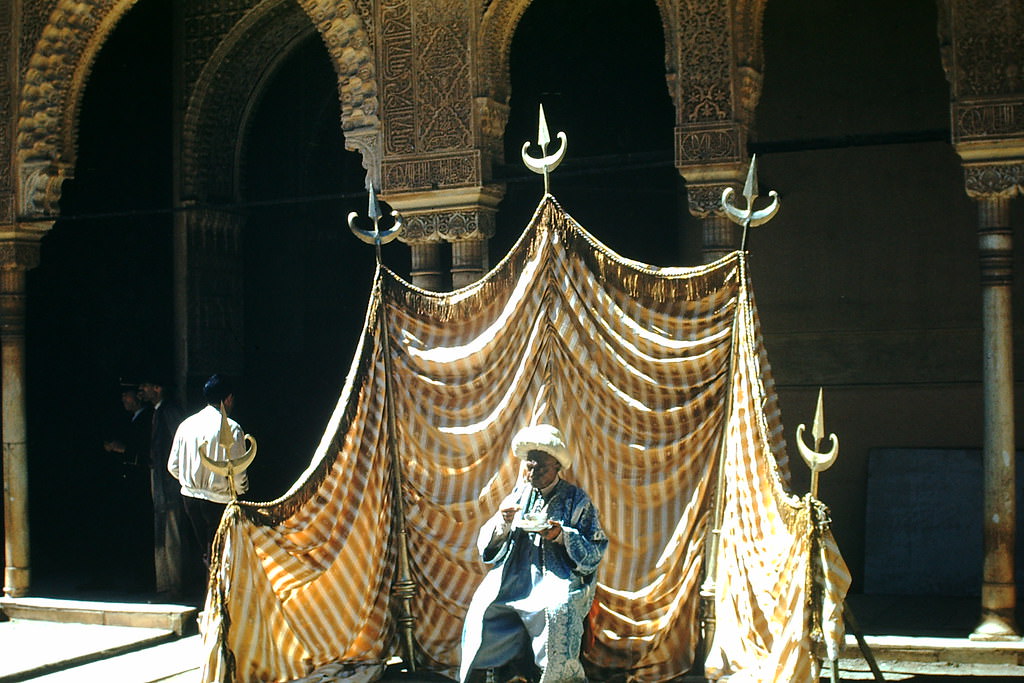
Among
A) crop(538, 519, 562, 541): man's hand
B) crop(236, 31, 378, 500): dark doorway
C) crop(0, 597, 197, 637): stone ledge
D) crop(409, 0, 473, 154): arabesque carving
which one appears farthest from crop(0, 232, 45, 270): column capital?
crop(538, 519, 562, 541): man's hand

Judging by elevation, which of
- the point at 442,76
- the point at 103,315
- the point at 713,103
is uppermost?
the point at 442,76

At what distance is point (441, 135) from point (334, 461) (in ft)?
6.22

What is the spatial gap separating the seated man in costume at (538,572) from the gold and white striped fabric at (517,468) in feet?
1.04

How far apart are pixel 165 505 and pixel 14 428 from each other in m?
1.02

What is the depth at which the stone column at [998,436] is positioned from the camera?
5.93 metres

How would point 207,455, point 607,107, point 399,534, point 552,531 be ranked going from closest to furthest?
point 552,531
point 399,534
point 207,455
point 607,107

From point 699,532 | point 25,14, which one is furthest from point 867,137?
point 25,14

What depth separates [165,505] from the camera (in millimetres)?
7945

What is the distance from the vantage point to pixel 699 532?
5594mm

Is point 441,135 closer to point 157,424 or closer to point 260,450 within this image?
point 157,424

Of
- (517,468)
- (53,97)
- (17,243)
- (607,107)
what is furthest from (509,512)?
(53,97)

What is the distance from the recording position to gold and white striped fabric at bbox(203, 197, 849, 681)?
17.8ft

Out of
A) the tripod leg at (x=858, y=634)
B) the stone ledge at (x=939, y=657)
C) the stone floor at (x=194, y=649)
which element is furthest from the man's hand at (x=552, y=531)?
the stone ledge at (x=939, y=657)

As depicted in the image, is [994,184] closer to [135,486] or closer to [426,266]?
[426,266]
